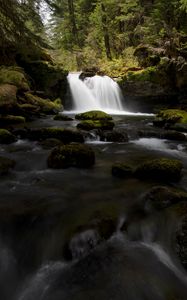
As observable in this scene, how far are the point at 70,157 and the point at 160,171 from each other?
7.17 feet

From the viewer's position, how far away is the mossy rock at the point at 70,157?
741 cm

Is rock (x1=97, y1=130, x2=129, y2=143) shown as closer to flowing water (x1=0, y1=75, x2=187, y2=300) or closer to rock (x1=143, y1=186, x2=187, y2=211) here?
flowing water (x1=0, y1=75, x2=187, y2=300)

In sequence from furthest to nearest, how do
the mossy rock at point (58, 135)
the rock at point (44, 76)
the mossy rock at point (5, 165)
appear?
the rock at point (44, 76), the mossy rock at point (58, 135), the mossy rock at point (5, 165)

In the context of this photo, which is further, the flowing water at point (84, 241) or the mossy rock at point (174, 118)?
the mossy rock at point (174, 118)

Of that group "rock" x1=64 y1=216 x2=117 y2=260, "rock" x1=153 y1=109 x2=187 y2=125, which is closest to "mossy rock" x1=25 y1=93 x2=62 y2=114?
"rock" x1=153 y1=109 x2=187 y2=125

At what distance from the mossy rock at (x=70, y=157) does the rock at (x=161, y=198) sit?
7.79ft

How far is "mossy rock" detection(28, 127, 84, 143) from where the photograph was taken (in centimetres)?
1006

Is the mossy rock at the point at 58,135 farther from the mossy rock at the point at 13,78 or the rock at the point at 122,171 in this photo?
the mossy rock at the point at 13,78

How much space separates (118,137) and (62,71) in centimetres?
1105

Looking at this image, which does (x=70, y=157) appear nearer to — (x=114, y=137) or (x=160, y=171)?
(x=160, y=171)

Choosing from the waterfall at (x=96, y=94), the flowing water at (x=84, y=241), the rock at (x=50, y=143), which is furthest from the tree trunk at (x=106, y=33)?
the flowing water at (x=84, y=241)

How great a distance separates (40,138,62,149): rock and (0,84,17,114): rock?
4.66m

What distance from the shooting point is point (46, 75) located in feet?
63.9

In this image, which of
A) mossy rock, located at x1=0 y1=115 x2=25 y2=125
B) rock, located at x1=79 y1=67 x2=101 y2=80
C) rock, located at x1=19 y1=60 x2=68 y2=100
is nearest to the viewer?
mossy rock, located at x1=0 y1=115 x2=25 y2=125
